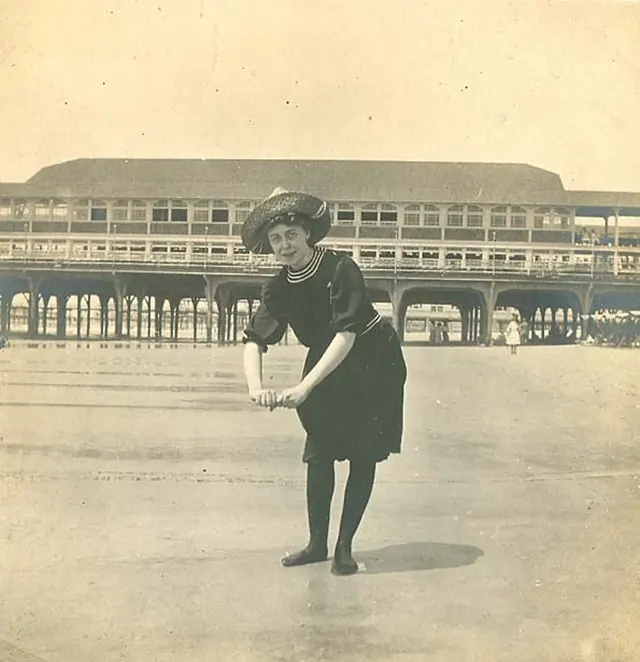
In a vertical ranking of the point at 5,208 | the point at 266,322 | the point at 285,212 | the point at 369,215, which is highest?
the point at 369,215

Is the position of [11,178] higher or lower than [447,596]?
higher

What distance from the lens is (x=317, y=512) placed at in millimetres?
3537

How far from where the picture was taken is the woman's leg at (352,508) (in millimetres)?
3453

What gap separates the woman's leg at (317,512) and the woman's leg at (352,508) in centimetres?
8

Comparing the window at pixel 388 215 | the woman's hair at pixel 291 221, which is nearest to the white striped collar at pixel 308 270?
the woman's hair at pixel 291 221

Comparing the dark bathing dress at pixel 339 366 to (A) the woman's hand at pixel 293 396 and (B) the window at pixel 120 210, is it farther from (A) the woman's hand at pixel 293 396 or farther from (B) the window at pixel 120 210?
(B) the window at pixel 120 210

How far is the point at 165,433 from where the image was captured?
580cm

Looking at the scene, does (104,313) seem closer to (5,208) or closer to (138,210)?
(138,210)

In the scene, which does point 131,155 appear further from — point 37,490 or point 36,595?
point 36,595

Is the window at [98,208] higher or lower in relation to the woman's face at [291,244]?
higher

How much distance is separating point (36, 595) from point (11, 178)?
2.65m

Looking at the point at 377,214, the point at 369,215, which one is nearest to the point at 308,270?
the point at 369,215

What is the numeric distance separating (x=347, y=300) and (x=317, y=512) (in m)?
0.95

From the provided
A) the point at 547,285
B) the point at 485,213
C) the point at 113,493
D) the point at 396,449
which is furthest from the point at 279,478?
the point at 547,285
